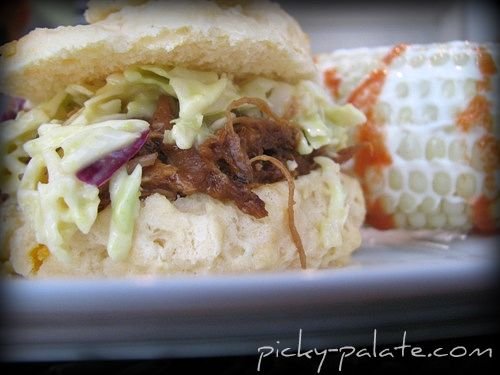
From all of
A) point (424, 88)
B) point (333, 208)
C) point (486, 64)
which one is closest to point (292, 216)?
point (333, 208)

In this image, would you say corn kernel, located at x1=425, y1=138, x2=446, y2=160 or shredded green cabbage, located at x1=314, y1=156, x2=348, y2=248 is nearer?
shredded green cabbage, located at x1=314, y1=156, x2=348, y2=248

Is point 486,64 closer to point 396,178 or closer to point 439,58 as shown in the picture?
point 439,58

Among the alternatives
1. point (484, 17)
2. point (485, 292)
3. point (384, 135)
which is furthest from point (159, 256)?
point (484, 17)

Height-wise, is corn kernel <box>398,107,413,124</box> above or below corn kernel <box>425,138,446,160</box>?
above

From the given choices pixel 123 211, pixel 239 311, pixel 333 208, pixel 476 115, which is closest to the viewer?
pixel 239 311

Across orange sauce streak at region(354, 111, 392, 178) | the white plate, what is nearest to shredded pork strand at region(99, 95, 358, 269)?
the white plate

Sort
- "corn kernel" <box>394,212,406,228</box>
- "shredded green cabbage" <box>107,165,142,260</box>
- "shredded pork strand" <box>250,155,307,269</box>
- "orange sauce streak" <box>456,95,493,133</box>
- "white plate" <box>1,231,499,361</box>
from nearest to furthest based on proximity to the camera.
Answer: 1. "white plate" <box>1,231,499,361</box>
2. "shredded green cabbage" <box>107,165,142,260</box>
3. "shredded pork strand" <box>250,155,307,269</box>
4. "orange sauce streak" <box>456,95,493,133</box>
5. "corn kernel" <box>394,212,406,228</box>

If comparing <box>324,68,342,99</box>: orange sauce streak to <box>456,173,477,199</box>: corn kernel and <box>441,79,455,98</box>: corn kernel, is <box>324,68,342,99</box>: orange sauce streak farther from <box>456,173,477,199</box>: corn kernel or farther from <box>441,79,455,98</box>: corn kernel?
<box>456,173,477,199</box>: corn kernel
